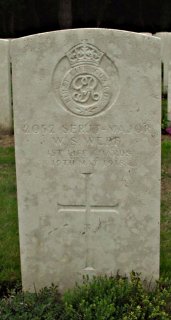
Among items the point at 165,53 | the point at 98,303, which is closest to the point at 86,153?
the point at 98,303

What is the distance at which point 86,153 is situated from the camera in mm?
3367

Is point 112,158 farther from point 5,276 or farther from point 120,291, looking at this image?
point 5,276

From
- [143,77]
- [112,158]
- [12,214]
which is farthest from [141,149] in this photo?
[12,214]

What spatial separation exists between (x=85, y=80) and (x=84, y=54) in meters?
0.15

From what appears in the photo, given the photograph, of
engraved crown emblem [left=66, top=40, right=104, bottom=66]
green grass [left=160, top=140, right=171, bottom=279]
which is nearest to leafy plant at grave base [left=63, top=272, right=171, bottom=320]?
green grass [left=160, top=140, right=171, bottom=279]

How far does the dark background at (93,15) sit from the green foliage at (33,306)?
2627 cm

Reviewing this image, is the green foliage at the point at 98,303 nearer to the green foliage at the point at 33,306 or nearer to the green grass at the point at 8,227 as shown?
the green foliage at the point at 33,306

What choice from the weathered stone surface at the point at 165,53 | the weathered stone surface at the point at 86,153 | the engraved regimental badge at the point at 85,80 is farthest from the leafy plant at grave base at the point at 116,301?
the weathered stone surface at the point at 165,53

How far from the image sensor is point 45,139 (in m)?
3.37

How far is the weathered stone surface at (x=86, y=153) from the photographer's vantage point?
3221 millimetres

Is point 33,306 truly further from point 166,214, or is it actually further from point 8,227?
point 166,214

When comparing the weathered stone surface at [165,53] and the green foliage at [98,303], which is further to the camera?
the weathered stone surface at [165,53]

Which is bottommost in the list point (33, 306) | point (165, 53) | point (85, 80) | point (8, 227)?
point (33, 306)

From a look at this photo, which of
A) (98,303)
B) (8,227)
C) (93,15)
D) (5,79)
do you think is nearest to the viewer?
(98,303)
